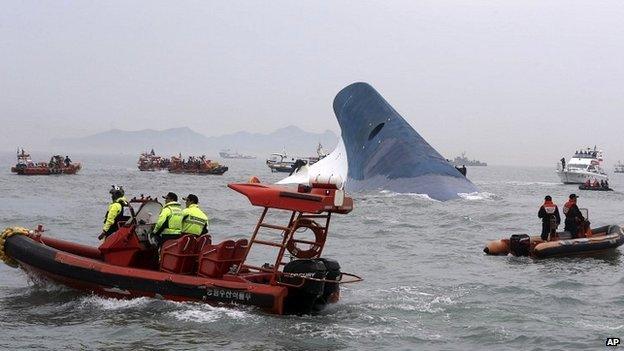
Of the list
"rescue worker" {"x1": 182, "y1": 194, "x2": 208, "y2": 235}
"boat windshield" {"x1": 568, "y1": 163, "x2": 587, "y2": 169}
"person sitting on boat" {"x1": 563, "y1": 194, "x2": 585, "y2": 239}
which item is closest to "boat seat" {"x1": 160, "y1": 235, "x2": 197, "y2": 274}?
"rescue worker" {"x1": 182, "y1": 194, "x2": 208, "y2": 235}

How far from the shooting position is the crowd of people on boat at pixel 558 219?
20156 millimetres

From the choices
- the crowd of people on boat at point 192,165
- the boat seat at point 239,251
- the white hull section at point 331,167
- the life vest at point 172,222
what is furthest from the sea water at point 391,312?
the crowd of people on boat at point 192,165

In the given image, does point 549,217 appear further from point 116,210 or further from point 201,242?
point 116,210

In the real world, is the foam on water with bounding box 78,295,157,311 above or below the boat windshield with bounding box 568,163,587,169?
below

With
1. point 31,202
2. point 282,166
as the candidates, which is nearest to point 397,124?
point 31,202

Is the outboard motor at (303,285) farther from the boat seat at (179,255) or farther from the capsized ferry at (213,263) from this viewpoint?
the boat seat at (179,255)

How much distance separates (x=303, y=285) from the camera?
11602 millimetres

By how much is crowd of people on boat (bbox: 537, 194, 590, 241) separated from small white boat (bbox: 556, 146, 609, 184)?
6233 centimetres

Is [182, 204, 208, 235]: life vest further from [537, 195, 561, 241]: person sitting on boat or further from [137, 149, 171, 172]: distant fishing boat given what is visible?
[137, 149, 171, 172]: distant fishing boat

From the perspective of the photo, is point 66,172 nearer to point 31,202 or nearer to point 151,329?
point 31,202

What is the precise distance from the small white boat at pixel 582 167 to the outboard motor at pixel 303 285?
2886 inches

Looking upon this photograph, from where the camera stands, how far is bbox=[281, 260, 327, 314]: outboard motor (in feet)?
38.0

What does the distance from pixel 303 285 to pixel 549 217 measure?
1061cm

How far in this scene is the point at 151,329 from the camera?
36.6ft
